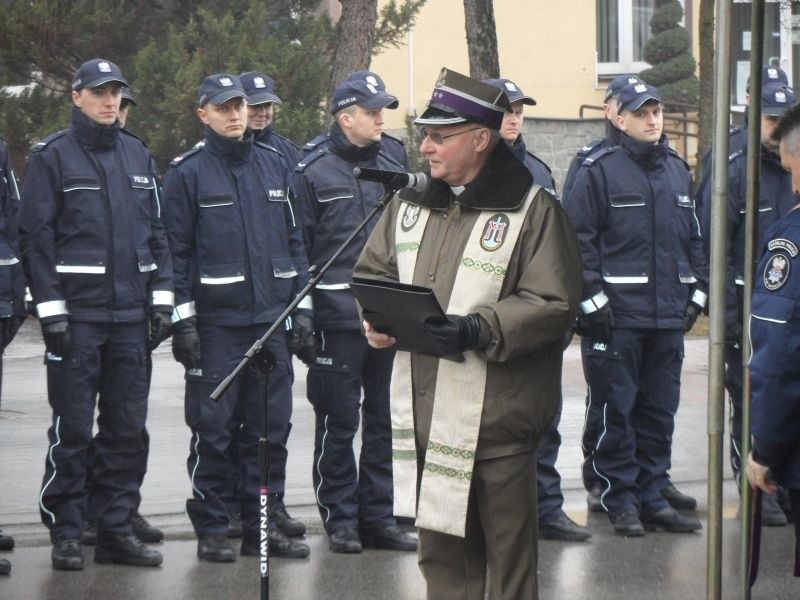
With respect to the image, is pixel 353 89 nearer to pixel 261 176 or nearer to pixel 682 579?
pixel 261 176

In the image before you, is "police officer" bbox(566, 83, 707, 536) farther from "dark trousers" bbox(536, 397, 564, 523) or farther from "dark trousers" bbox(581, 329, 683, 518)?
"dark trousers" bbox(536, 397, 564, 523)

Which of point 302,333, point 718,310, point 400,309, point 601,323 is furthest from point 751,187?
point 302,333

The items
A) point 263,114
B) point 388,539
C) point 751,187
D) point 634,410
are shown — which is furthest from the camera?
point 263,114

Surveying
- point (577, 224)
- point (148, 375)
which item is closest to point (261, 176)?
point (148, 375)

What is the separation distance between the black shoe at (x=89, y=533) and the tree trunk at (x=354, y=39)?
835 cm

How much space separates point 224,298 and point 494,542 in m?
2.48

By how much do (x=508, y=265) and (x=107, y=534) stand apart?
2.95m

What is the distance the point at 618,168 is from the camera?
8047 millimetres

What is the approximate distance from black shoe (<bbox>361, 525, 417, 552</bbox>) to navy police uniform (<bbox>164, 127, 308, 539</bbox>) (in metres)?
0.59

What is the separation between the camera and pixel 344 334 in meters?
7.62

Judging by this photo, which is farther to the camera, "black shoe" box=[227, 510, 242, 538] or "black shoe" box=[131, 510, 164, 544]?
"black shoe" box=[227, 510, 242, 538]

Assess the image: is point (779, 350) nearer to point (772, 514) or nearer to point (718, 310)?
point (718, 310)

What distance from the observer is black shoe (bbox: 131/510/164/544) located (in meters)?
7.83

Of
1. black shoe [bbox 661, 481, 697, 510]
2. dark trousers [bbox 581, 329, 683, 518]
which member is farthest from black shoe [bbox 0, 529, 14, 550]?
black shoe [bbox 661, 481, 697, 510]
